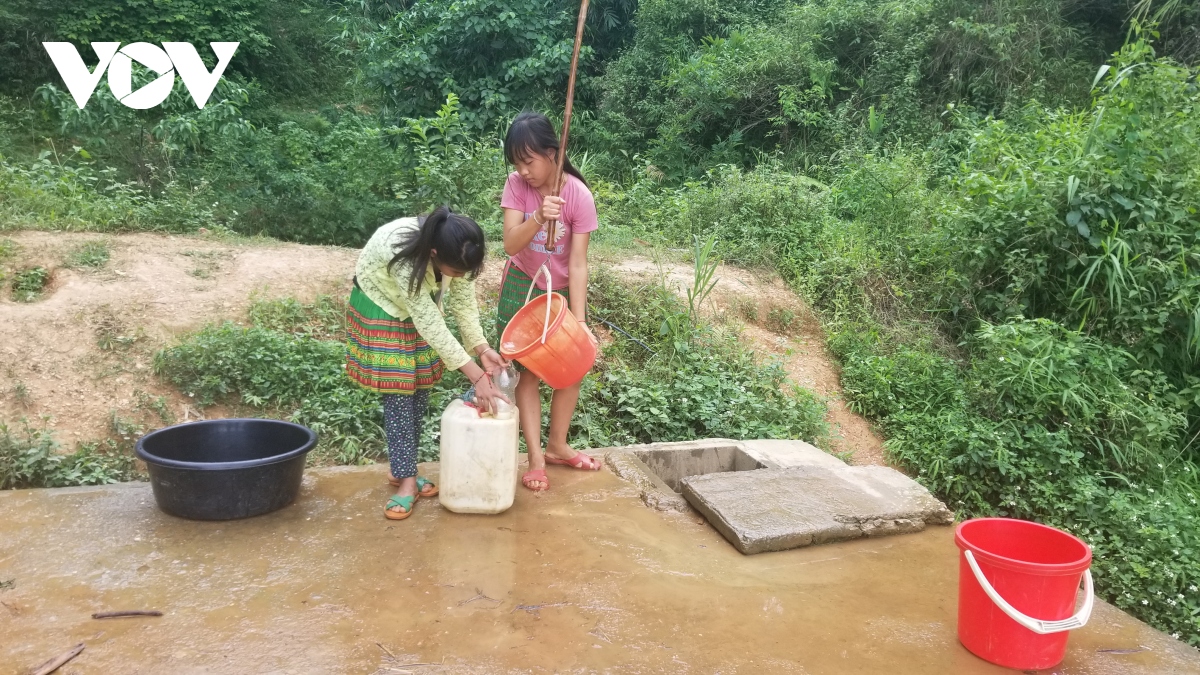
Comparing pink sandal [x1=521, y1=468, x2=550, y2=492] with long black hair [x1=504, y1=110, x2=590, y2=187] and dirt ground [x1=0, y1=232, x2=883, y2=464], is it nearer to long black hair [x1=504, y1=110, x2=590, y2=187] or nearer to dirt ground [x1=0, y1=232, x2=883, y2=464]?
long black hair [x1=504, y1=110, x2=590, y2=187]

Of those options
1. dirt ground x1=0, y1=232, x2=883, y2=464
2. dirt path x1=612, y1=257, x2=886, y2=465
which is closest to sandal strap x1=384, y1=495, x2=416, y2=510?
dirt ground x1=0, y1=232, x2=883, y2=464

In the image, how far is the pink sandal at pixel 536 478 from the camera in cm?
322

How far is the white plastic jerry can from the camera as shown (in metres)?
2.83

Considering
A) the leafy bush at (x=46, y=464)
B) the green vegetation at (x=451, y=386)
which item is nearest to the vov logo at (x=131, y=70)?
the green vegetation at (x=451, y=386)

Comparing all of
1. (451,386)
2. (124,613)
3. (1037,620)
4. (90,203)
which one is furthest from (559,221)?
(90,203)

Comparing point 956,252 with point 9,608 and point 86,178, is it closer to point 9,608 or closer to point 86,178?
point 9,608

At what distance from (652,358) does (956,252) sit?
238 cm

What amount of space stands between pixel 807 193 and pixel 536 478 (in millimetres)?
5065

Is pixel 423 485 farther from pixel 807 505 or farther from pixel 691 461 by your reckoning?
pixel 807 505

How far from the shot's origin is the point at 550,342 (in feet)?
9.29

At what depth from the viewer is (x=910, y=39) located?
907 centimetres

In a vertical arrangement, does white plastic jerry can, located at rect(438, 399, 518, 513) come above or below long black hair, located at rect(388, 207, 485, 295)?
below

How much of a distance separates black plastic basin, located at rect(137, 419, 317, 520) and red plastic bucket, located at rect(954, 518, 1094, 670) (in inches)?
85.9

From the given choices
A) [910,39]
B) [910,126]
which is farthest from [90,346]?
[910,39]
